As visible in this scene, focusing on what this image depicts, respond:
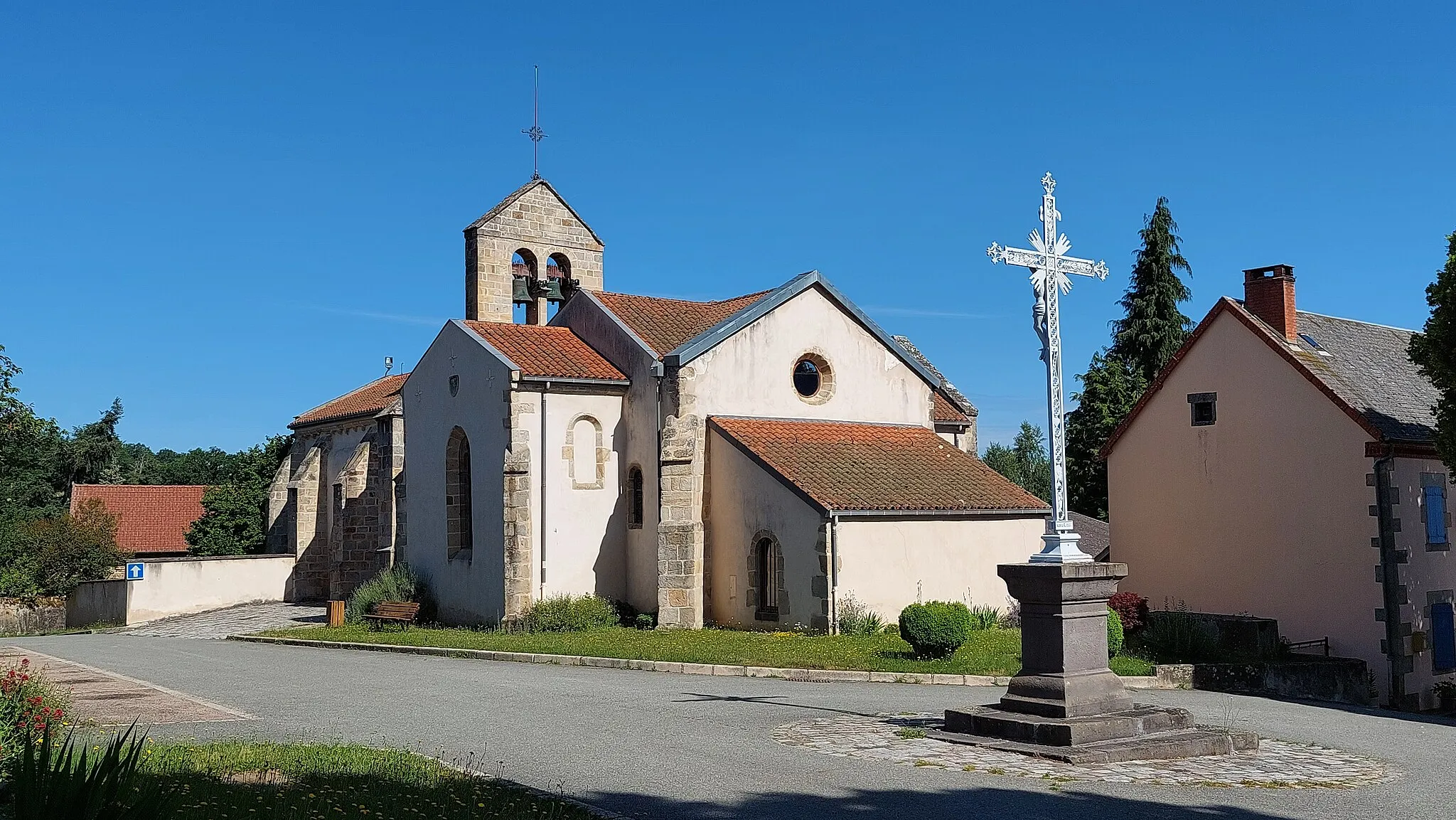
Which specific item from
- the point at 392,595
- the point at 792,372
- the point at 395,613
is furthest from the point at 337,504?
the point at 792,372

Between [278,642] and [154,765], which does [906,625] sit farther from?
[278,642]

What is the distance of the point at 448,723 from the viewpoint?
38.9 feet

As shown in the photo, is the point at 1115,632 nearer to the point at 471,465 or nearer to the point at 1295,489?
the point at 1295,489

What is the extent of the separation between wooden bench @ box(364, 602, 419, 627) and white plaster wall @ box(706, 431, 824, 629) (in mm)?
6557

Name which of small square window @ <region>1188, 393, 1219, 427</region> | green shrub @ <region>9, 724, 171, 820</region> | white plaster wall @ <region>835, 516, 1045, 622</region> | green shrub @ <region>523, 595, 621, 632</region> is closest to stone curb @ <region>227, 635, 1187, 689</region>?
green shrub @ <region>523, 595, 621, 632</region>

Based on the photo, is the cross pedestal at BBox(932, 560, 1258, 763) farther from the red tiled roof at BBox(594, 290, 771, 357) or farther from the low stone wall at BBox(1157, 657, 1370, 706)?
the red tiled roof at BBox(594, 290, 771, 357)

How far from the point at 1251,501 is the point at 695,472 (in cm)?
1099

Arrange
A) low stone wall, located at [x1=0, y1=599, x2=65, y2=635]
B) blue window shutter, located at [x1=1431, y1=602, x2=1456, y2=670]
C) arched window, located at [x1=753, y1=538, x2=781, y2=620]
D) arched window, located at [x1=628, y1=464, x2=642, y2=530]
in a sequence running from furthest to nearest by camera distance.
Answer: low stone wall, located at [x1=0, y1=599, x2=65, y2=635], arched window, located at [x1=628, y1=464, x2=642, y2=530], arched window, located at [x1=753, y1=538, x2=781, y2=620], blue window shutter, located at [x1=1431, y1=602, x2=1456, y2=670]

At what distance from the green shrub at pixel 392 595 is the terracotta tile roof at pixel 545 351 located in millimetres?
5978

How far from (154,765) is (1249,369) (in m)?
21.3

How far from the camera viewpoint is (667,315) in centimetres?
2633

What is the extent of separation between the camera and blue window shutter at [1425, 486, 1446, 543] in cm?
2208

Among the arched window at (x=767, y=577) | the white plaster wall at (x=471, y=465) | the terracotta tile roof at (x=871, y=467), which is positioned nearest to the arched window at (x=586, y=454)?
the white plaster wall at (x=471, y=465)

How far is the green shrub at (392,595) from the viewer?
25.9 metres
